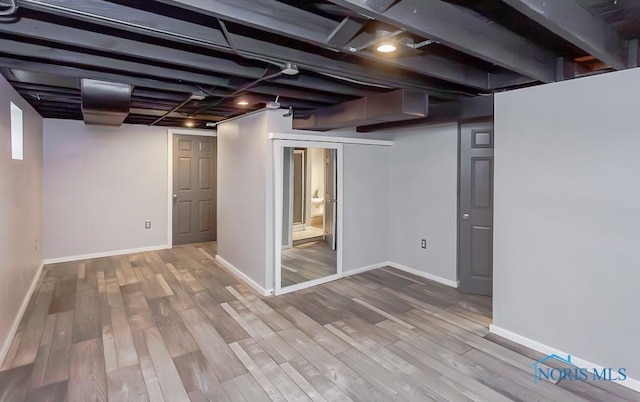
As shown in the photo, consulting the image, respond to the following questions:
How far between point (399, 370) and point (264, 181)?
7.81ft

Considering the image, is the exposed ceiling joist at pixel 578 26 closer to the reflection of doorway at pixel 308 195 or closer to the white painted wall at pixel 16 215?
the reflection of doorway at pixel 308 195

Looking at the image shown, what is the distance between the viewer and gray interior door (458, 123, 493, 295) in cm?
391

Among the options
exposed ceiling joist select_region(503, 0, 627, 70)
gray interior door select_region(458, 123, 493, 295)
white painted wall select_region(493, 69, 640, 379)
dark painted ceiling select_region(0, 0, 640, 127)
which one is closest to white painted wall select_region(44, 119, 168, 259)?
dark painted ceiling select_region(0, 0, 640, 127)

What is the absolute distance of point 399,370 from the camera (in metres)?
2.53

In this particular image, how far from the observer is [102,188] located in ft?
18.2

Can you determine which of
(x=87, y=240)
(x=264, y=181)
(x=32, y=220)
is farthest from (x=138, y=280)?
(x=264, y=181)

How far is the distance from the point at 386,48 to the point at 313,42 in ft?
1.53

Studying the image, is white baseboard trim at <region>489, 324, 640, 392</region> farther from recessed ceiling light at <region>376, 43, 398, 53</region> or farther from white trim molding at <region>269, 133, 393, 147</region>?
white trim molding at <region>269, 133, 393, 147</region>

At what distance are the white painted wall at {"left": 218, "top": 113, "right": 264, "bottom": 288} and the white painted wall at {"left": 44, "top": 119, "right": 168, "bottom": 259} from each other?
1522mm

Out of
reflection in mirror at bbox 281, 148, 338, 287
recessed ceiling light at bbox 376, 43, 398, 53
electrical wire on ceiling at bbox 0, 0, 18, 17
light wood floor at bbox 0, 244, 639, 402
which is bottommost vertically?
light wood floor at bbox 0, 244, 639, 402

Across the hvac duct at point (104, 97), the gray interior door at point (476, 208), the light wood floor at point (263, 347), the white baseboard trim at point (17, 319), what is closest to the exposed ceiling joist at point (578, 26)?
the gray interior door at point (476, 208)

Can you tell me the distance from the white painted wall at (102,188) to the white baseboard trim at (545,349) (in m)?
5.40

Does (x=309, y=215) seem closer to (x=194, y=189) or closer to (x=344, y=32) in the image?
(x=194, y=189)

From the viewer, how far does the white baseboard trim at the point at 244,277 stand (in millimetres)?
4006
